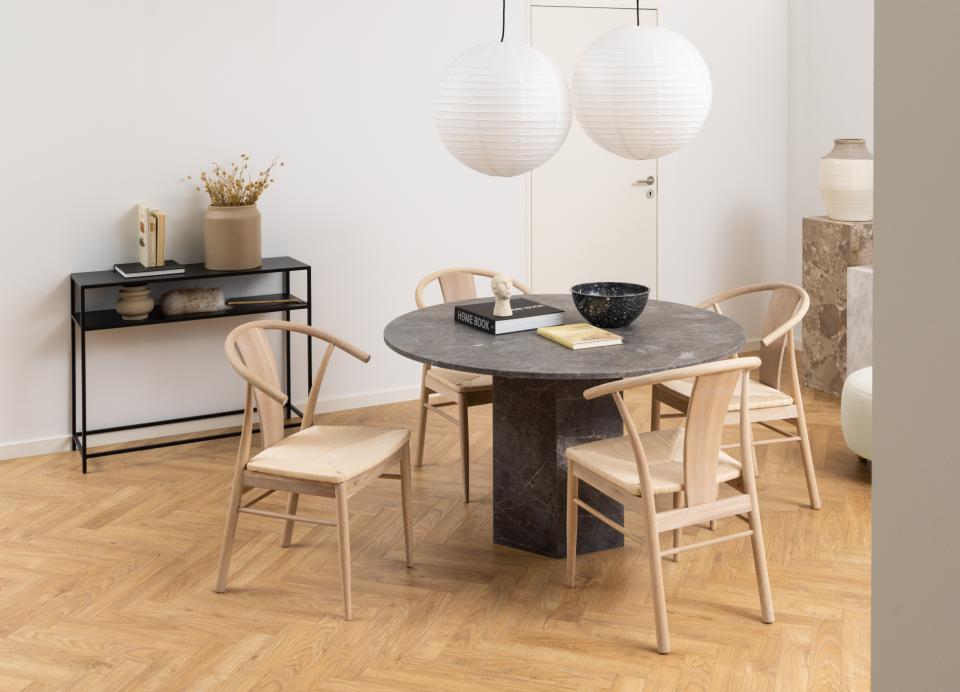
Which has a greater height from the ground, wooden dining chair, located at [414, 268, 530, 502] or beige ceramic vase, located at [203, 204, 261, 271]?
beige ceramic vase, located at [203, 204, 261, 271]

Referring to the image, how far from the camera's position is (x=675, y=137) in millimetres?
3500

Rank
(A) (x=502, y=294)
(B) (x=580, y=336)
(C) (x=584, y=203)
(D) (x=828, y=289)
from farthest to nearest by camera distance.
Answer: (C) (x=584, y=203)
(D) (x=828, y=289)
(A) (x=502, y=294)
(B) (x=580, y=336)

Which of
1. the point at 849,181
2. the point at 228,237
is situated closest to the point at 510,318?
the point at 228,237

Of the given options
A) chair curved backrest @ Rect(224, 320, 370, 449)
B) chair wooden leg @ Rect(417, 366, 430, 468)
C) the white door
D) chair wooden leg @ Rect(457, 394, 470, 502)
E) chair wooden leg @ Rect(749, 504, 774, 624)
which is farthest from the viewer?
the white door

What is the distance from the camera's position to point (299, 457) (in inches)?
139

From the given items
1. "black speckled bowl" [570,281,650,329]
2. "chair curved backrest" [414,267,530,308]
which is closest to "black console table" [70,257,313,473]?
"chair curved backrest" [414,267,530,308]

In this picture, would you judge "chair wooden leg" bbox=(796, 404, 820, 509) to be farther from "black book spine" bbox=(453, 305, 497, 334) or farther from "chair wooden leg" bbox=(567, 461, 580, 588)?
"black book spine" bbox=(453, 305, 497, 334)

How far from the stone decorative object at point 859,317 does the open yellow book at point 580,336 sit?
85.6 inches

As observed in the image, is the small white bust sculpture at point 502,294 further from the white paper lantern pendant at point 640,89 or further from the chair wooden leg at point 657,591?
the chair wooden leg at point 657,591

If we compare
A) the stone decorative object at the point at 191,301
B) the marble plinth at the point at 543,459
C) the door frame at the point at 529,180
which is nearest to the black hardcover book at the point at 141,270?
the stone decorative object at the point at 191,301

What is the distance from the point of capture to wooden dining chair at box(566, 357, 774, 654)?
317cm

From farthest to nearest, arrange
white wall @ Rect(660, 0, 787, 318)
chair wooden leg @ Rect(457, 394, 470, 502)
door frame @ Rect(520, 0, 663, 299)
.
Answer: white wall @ Rect(660, 0, 787, 318) < door frame @ Rect(520, 0, 663, 299) < chair wooden leg @ Rect(457, 394, 470, 502)

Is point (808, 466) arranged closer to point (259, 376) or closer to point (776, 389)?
point (776, 389)

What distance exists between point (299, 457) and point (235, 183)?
212 cm
